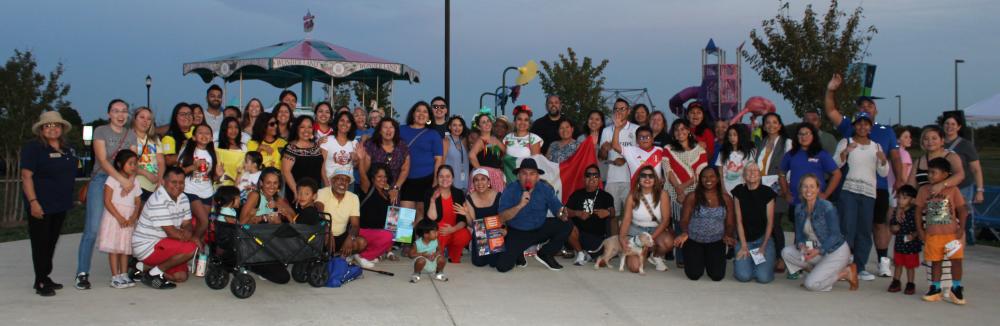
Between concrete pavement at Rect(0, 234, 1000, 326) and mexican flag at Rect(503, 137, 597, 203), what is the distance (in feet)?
5.41

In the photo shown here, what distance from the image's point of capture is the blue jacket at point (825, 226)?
6820 millimetres

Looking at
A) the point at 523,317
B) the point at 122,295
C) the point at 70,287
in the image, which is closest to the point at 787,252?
the point at 523,317

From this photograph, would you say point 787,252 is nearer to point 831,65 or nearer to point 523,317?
point 523,317

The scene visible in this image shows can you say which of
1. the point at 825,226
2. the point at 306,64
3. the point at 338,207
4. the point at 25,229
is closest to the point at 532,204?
the point at 338,207

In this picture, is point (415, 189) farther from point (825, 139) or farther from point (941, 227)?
point (941, 227)

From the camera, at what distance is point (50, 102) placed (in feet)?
46.2

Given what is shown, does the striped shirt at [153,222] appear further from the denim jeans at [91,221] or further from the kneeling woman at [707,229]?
the kneeling woman at [707,229]

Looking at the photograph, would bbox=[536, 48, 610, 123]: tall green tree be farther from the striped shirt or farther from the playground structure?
the striped shirt

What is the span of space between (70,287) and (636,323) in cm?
446

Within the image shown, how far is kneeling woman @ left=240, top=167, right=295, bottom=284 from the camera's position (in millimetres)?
6695

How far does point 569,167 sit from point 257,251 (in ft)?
12.5

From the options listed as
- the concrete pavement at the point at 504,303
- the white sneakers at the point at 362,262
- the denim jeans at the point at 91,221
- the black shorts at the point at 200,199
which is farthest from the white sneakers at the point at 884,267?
the denim jeans at the point at 91,221

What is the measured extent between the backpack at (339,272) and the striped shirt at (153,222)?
1.32 metres

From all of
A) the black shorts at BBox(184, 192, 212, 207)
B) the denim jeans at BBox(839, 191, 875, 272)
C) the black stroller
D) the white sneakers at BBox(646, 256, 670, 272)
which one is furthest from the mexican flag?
the black shorts at BBox(184, 192, 212, 207)
